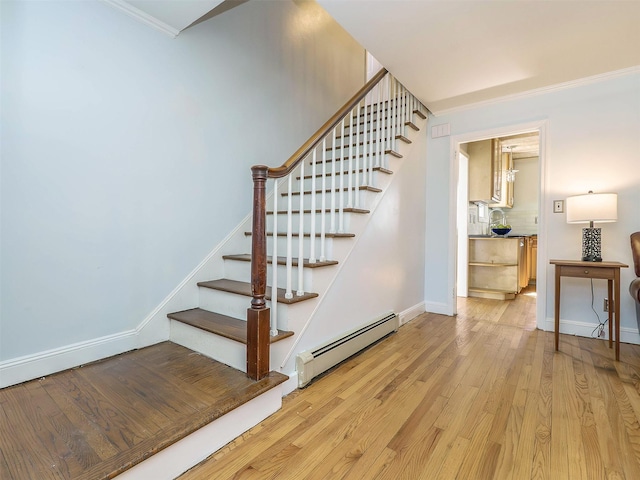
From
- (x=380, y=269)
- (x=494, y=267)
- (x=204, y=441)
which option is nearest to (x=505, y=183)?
(x=494, y=267)

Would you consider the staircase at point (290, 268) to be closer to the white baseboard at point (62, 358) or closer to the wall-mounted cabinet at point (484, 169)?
the white baseboard at point (62, 358)

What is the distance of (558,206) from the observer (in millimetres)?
2857

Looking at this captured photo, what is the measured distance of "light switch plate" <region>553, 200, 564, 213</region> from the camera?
2846mm

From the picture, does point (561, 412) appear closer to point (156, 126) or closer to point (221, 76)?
point (156, 126)

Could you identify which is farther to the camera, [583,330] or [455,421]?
[583,330]

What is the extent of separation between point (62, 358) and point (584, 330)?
12.8ft

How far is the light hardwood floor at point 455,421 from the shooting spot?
1209 mm

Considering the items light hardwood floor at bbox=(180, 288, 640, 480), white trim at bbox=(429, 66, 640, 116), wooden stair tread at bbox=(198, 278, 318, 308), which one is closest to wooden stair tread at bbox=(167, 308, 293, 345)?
wooden stair tread at bbox=(198, 278, 318, 308)

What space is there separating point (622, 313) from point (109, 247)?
3.92m

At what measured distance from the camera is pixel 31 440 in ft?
3.76

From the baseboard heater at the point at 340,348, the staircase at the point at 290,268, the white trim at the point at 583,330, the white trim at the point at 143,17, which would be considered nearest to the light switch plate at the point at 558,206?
the white trim at the point at 583,330

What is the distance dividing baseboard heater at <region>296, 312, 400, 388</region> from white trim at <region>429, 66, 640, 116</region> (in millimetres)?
2319

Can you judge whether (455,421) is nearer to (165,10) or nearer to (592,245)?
(592,245)

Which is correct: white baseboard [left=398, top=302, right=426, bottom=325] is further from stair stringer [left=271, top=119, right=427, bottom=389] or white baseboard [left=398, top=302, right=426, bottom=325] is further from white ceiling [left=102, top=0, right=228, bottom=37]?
white ceiling [left=102, top=0, right=228, bottom=37]
